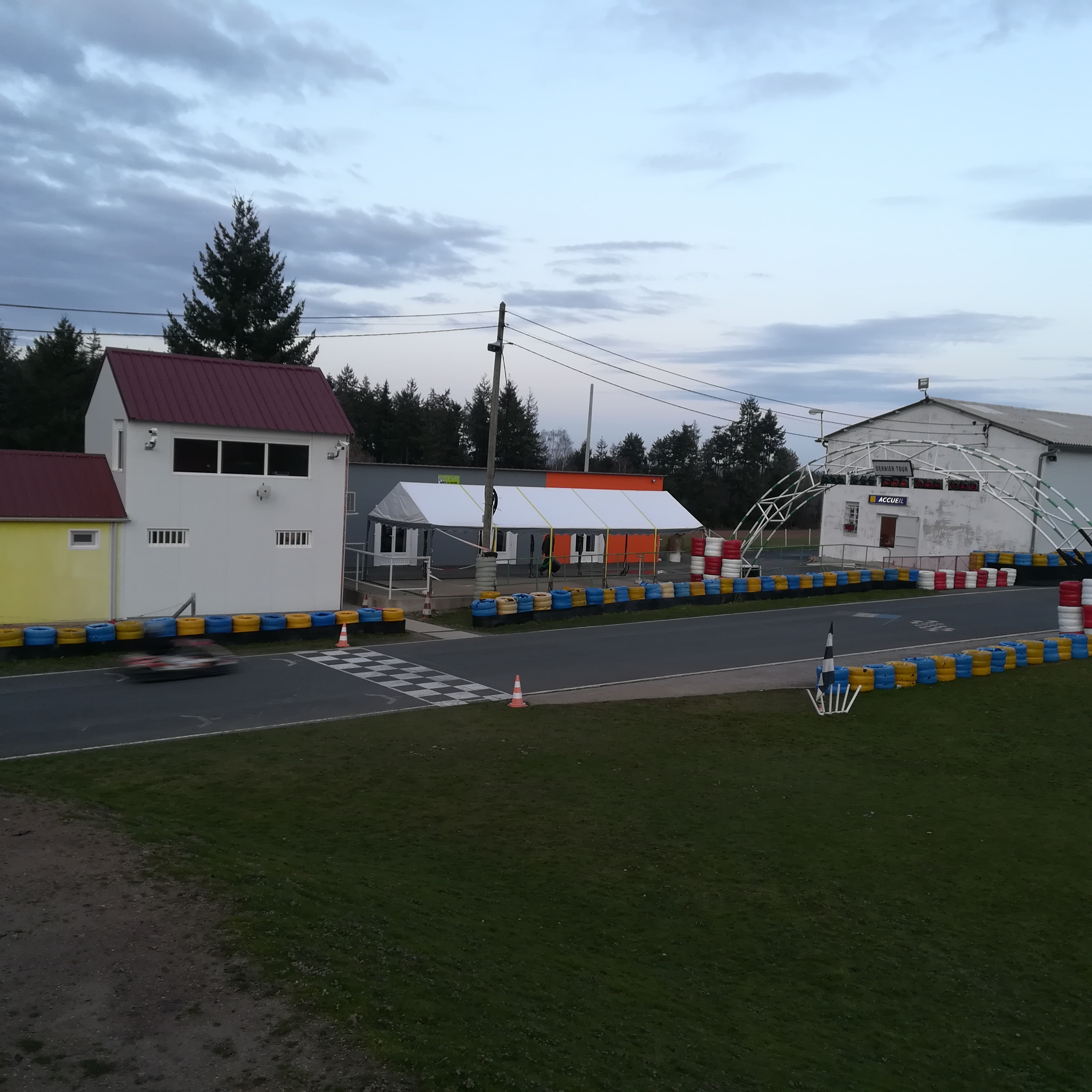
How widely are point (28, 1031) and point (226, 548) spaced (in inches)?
934

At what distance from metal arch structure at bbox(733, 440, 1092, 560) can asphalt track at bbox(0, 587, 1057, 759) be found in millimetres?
5096

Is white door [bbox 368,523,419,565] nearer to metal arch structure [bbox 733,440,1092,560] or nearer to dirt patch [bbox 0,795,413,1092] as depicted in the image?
metal arch structure [bbox 733,440,1092,560]

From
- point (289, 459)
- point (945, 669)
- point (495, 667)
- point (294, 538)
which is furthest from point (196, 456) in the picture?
point (945, 669)

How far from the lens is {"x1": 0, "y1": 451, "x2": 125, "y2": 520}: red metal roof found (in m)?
26.5

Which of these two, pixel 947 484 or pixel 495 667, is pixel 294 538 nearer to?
pixel 495 667

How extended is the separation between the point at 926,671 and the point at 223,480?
68.1ft

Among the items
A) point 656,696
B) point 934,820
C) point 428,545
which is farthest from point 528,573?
point 934,820

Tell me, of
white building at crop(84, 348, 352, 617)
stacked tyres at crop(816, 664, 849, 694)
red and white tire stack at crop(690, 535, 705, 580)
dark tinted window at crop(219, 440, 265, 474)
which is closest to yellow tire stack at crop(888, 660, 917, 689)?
stacked tyres at crop(816, 664, 849, 694)

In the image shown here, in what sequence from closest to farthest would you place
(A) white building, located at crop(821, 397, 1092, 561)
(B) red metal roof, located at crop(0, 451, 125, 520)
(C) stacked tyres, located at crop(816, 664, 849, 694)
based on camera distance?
(C) stacked tyres, located at crop(816, 664, 849, 694), (B) red metal roof, located at crop(0, 451, 125, 520), (A) white building, located at crop(821, 397, 1092, 561)

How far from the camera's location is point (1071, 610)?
101 feet

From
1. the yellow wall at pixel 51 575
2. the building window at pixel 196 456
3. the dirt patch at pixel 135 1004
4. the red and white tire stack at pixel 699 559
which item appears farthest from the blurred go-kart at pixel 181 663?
the red and white tire stack at pixel 699 559

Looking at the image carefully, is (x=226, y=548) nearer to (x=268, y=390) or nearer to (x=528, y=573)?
(x=268, y=390)

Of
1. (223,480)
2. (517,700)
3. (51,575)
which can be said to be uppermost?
(223,480)

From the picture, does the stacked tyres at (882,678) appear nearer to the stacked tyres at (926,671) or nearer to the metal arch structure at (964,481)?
the stacked tyres at (926,671)
